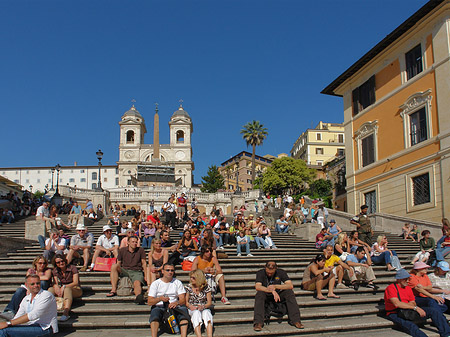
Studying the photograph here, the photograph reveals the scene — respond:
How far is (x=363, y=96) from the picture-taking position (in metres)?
25.5

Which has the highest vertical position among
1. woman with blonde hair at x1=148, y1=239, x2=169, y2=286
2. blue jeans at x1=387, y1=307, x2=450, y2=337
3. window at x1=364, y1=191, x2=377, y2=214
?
window at x1=364, y1=191, x2=377, y2=214

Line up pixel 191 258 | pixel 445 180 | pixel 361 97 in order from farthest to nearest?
pixel 361 97 < pixel 445 180 < pixel 191 258

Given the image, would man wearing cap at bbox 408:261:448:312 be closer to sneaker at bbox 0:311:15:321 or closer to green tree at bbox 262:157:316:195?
sneaker at bbox 0:311:15:321

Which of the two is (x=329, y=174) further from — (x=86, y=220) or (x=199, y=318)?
(x=199, y=318)

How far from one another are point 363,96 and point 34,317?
2315cm

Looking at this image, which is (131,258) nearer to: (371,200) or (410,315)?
(410,315)

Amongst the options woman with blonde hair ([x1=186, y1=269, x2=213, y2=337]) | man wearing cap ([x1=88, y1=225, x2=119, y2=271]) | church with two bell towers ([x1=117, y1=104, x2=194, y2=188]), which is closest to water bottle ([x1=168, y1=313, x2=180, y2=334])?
woman with blonde hair ([x1=186, y1=269, x2=213, y2=337])

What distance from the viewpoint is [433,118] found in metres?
19.4

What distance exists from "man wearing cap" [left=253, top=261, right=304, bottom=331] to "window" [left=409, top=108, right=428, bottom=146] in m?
14.8

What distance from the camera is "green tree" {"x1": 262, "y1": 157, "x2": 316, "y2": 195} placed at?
6184 cm

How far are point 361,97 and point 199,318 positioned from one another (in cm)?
2171

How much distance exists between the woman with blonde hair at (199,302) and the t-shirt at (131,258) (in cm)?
205

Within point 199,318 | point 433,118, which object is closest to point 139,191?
point 433,118

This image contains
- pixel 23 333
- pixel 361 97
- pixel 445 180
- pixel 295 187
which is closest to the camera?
pixel 23 333
